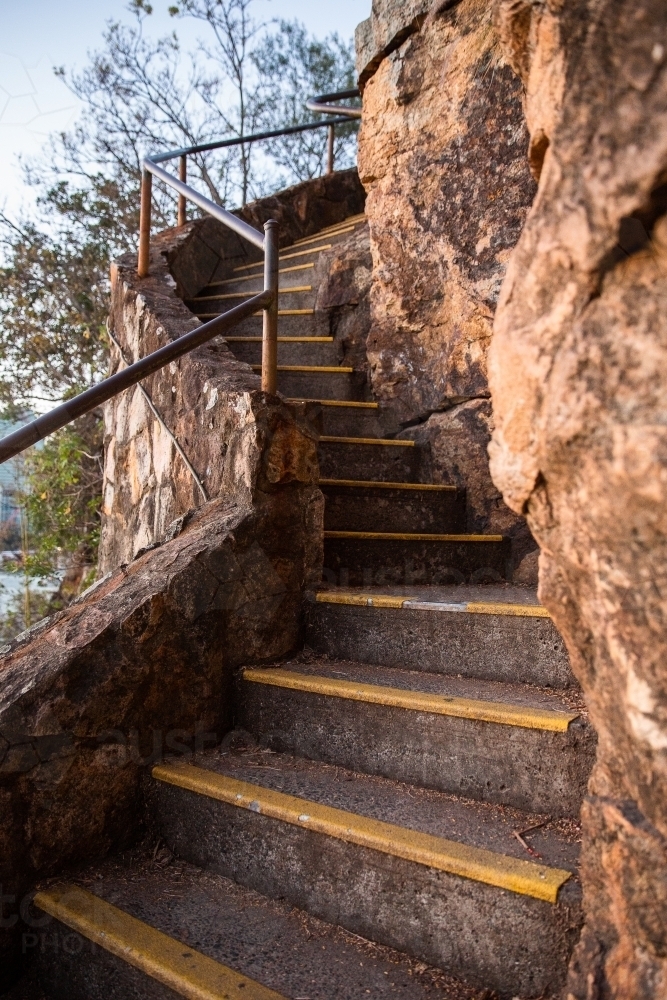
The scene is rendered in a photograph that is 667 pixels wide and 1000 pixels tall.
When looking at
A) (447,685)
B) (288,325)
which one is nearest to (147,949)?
(447,685)

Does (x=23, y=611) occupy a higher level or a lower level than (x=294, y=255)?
lower

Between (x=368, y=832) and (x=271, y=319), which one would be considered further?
(x=271, y=319)

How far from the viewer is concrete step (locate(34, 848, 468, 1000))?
1444mm

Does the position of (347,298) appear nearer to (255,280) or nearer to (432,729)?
(255,280)

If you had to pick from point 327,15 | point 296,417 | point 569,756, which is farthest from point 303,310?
point 327,15

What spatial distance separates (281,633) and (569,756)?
100cm

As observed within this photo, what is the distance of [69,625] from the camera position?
6.82 feet

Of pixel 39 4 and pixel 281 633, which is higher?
pixel 39 4

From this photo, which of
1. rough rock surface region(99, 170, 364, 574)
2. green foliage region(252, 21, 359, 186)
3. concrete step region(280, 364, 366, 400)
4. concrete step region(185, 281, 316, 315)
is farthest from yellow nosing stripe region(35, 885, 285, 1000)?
green foliage region(252, 21, 359, 186)

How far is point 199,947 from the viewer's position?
5.16 ft

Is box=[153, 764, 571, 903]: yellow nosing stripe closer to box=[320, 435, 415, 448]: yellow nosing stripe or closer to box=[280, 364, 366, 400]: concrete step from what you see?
box=[320, 435, 415, 448]: yellow nosing stripe

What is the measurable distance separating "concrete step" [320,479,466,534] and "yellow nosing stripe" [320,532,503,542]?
88 millimetres

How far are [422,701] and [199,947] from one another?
2.32 ft

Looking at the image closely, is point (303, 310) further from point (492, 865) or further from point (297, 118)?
point (297, 118)
